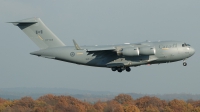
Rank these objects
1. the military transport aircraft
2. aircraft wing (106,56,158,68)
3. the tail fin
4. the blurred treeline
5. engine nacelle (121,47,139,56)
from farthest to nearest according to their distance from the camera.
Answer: the blurred treeline → the tail fin → aircraft wing (106,56,158,68) → the military transport aircraft → engine nacelle (121,47,139,56)

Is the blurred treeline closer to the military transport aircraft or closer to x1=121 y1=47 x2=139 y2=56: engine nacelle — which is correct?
the military transport aircraft

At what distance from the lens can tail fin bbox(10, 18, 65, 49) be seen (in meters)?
35.0

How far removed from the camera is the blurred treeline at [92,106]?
210ft

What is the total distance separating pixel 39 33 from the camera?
35.4 m

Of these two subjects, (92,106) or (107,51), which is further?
(92,106)

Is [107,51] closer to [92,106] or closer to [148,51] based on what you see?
[148,51]

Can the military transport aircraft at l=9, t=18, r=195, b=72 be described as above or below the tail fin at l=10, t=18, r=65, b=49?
below

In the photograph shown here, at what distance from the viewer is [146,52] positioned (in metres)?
32.3

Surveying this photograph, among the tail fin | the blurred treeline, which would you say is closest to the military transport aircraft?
the tail fin

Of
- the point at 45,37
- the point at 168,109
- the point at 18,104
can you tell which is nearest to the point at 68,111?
the point at 18,104

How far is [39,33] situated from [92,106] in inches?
1566

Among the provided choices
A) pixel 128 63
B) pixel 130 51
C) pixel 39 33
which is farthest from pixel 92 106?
pixel 130 51

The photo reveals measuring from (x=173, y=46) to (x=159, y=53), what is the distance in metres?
1.05

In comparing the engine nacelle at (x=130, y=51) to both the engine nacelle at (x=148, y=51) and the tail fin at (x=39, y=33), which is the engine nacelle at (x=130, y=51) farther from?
the tail fin at (x=39, y=33)
